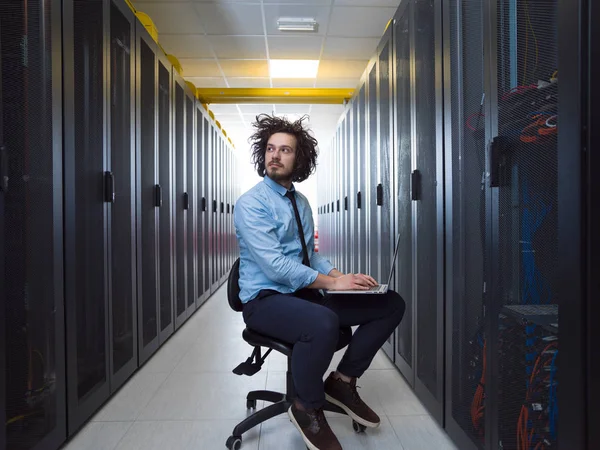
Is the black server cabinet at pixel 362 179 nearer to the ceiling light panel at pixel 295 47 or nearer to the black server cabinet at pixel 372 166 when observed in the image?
the black server cabinet at pixel 372 166

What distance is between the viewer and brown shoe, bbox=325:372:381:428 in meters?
1.73


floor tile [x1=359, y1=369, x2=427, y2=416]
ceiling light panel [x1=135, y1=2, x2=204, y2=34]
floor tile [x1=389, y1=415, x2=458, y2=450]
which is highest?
ceiling light panel [x1=135, y1=2, x2=204, y2=34]

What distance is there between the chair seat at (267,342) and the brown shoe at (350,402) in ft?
1.06

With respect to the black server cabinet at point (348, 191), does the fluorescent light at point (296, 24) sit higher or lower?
higher

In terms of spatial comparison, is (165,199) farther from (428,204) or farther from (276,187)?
(428,204)

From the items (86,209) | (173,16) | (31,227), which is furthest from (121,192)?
(173,16)

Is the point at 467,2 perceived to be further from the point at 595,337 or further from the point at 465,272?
the point at 595,337

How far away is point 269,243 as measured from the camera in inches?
65.3

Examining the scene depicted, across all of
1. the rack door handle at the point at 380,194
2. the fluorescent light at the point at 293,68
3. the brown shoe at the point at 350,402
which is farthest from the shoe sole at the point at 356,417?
the fluorescent light at the point at 293,68

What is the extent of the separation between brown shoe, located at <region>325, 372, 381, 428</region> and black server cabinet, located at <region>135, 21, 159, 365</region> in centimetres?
130

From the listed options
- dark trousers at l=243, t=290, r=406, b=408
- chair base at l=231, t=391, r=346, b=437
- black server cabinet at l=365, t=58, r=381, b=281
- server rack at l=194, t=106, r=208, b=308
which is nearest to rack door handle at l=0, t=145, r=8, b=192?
dark trousers at l=243, t=290, r=406, b=408

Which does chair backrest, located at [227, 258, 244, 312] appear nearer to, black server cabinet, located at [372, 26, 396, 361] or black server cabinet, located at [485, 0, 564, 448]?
black server cabinet, located at [485, 0, 564, 448]

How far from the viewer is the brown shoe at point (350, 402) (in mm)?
1732

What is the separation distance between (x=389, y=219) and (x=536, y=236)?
1537mm
